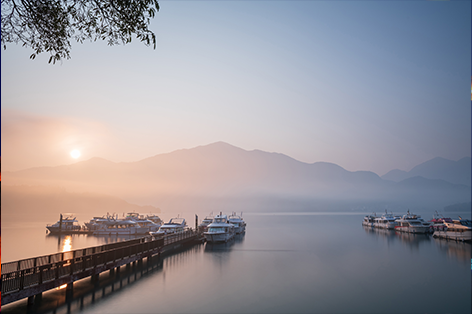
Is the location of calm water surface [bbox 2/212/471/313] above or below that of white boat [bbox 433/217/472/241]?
below

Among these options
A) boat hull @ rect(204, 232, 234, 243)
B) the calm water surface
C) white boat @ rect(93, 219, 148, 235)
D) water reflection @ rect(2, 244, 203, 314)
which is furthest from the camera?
white boat @ rect(93, 219, 148, 235)

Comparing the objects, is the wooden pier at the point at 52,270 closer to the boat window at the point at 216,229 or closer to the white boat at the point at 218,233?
the white boat at the point at 218,233

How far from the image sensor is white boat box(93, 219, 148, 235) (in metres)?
77.6

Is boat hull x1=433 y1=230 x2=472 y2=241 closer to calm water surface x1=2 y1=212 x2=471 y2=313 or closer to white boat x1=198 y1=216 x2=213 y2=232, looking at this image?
calm water surface x1=2 y1=212 x2=471 y2=313

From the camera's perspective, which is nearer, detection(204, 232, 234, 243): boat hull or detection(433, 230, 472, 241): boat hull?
detection(204, 232, 234, 243): boat hull

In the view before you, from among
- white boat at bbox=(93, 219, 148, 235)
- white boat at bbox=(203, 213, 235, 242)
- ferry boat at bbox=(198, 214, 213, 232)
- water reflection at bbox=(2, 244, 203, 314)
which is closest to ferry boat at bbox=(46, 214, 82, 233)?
white boat at bbox=(93, 219, 148, 235)

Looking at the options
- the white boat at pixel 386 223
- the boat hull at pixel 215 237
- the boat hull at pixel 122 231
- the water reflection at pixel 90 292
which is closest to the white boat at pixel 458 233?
the white boat at pixel 386 223

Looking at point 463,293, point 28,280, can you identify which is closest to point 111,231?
point 28,280

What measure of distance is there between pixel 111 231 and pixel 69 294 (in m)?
60.6

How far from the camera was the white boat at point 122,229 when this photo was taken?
77.6 m

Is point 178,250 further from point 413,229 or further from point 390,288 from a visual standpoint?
point 413,229

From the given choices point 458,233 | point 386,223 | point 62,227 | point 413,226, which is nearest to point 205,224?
point 62,227

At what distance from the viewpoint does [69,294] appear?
2205cm

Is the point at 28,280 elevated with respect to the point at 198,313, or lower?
elevated
